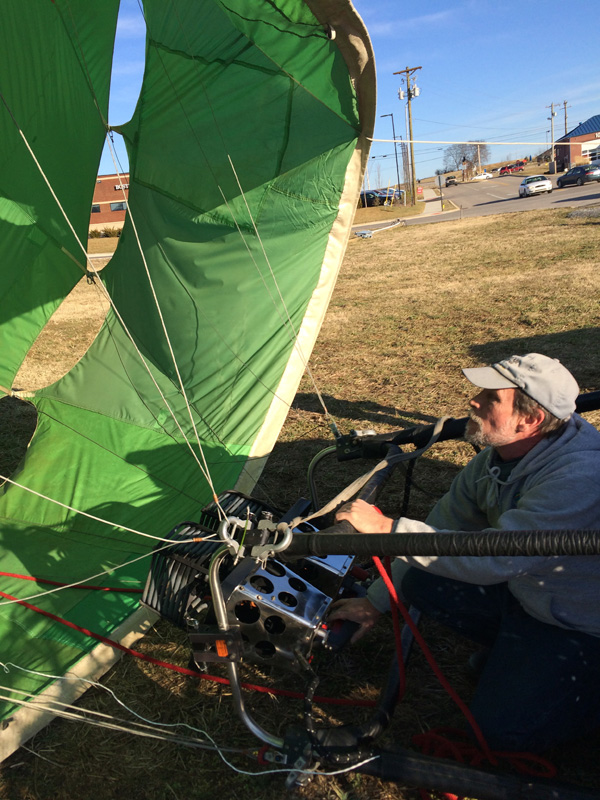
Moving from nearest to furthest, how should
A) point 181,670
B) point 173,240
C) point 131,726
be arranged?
point 131,726, point 181,670, point 173,240

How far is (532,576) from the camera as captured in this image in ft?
6.30

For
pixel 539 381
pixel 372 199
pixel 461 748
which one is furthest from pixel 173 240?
pixel 372 199

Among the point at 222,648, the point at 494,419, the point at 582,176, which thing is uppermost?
the point at 582,176

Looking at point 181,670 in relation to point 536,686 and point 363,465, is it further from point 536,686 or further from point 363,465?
point 363,465

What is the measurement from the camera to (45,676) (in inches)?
104

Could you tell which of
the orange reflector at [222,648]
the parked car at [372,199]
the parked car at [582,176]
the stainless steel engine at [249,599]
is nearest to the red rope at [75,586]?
the stainless steel engine at [249,599]

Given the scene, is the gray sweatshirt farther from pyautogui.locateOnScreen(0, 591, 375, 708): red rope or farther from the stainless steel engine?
pyautogui.locateOnScreen(0, 591, 375, 708): red rope

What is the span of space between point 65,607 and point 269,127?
2.96m

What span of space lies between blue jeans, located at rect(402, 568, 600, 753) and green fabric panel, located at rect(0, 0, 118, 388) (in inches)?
143

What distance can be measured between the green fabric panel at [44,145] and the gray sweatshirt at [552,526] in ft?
10.9

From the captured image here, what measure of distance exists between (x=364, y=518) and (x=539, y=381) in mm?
689

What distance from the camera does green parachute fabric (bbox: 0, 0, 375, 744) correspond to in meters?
3.60

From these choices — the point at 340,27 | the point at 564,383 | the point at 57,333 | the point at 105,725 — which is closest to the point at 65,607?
the point at 105,725

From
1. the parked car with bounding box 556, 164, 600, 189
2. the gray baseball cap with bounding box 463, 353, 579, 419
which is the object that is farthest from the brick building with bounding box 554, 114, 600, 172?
the gray baseball cap with bounding box 463, 353, 579, 419
